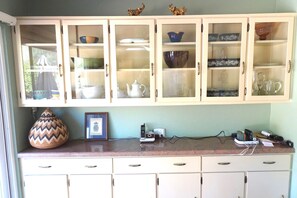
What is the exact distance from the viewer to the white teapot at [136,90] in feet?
6.73

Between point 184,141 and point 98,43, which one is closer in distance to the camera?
point 98,43

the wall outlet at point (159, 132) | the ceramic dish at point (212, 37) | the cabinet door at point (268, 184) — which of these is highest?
the ceramic dish at point (212, 37)

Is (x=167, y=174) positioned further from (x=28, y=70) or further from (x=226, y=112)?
(x=28, y=70)

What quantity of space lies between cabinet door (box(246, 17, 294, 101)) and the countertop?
0.51 m

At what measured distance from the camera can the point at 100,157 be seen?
1929 millimetres

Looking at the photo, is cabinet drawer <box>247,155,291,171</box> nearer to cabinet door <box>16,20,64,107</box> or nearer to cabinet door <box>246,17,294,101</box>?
cabinet door <box>246,17,294,101</box>

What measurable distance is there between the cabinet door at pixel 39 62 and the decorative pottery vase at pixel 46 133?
172 mm

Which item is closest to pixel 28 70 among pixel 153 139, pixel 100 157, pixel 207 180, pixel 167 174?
pixel 100 157

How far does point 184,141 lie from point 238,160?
561 mm

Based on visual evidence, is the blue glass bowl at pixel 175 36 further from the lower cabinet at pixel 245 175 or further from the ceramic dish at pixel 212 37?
the lower cabinet at pixel 245 175

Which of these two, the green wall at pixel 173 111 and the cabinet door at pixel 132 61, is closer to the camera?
the cabinet door at pixel 132 61

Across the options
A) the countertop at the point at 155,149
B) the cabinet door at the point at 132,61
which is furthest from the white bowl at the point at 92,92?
the countertop at the point at 155,149

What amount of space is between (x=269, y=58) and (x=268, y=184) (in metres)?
1.28

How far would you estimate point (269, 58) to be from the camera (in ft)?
6.81
